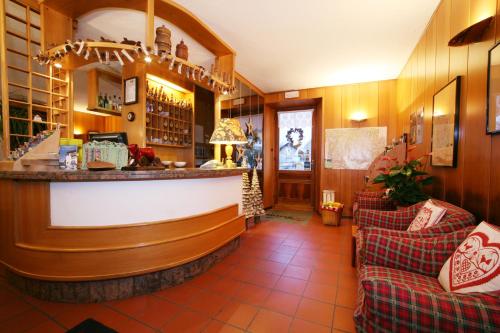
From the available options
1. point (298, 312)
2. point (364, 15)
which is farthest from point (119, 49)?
point (298, 312)

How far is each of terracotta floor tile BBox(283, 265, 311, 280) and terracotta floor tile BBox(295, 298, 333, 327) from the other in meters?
0.38

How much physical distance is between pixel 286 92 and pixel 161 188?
415 cm

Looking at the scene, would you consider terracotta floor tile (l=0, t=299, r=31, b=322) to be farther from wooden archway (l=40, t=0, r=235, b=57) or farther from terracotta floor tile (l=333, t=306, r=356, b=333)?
wooden archway (l=40, t=0, r=235, b=57)

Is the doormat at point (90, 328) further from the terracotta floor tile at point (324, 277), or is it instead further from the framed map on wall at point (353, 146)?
the framed map on wall at point (353, 146)

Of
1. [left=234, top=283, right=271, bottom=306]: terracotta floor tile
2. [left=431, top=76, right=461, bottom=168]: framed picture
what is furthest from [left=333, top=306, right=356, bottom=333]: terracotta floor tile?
[left=431, top=76, right=461, bottom=168]: framed picture

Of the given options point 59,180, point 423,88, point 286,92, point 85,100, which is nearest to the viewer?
point 59,180

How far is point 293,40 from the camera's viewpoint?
3074mm

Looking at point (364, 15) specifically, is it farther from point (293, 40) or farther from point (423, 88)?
point (423, 88)

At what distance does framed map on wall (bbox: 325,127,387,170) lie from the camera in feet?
14.8

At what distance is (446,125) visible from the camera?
2064mm

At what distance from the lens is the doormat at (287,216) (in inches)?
172

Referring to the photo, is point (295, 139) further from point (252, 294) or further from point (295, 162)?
point (252, 294)

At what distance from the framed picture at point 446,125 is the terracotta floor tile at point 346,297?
142cm

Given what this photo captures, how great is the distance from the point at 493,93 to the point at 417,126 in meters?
1.66
